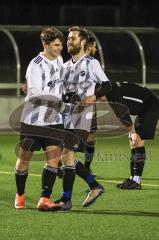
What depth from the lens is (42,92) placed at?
8883mm

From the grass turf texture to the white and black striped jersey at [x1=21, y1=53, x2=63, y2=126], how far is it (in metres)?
1.01

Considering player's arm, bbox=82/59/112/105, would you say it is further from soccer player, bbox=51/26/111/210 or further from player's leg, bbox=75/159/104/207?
player's leg, bbox=75/159/104/207

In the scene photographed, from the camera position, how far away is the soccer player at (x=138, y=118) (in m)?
11.2

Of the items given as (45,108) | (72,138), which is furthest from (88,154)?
(45,108)

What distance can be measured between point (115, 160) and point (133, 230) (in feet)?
22.6

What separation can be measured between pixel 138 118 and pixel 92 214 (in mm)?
2581

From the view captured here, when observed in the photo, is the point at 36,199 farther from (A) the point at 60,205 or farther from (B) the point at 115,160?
(B) the point at 115,160

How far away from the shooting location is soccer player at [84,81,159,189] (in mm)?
11172
